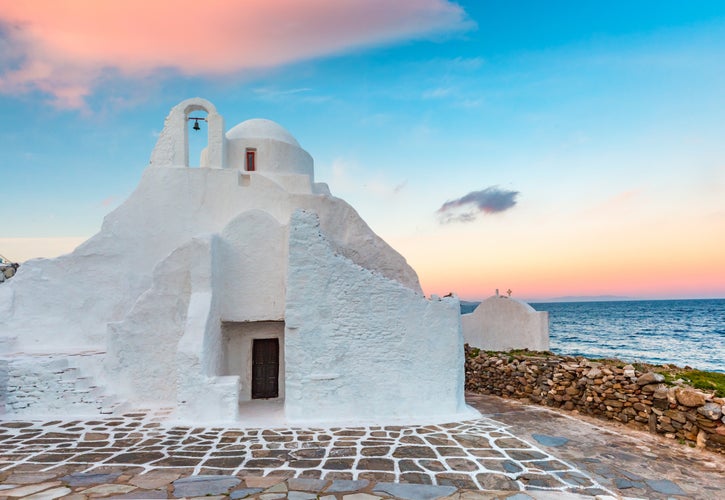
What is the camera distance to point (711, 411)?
7.09 meters

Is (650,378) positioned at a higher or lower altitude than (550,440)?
higher

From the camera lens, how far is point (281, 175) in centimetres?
1272

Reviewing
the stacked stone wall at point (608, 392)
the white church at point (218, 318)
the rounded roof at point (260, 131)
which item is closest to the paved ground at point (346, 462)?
the stacked stone wall at point (608, 392)

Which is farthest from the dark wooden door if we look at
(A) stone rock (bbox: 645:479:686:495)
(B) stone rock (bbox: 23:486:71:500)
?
(A) stone rock (bbox: 645:479:686:495)

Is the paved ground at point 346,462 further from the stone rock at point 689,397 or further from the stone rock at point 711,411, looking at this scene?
the stone rock at point 689,397

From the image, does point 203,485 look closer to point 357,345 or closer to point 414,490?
point 414,490

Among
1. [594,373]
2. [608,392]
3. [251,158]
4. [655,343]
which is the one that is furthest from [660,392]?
[655,343]

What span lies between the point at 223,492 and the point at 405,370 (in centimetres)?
424

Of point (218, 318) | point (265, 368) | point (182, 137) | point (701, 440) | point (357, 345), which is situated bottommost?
point (701, 440)

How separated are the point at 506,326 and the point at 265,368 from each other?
29.6 feet

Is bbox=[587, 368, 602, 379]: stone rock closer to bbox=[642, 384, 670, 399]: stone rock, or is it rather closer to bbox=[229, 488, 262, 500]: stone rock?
bbox=[642, 384, 670, 399]: stone rock

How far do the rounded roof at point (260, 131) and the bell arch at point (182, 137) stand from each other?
897 millimetres

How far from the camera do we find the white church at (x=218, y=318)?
27.6 ft

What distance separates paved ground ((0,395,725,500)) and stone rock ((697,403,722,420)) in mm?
602
